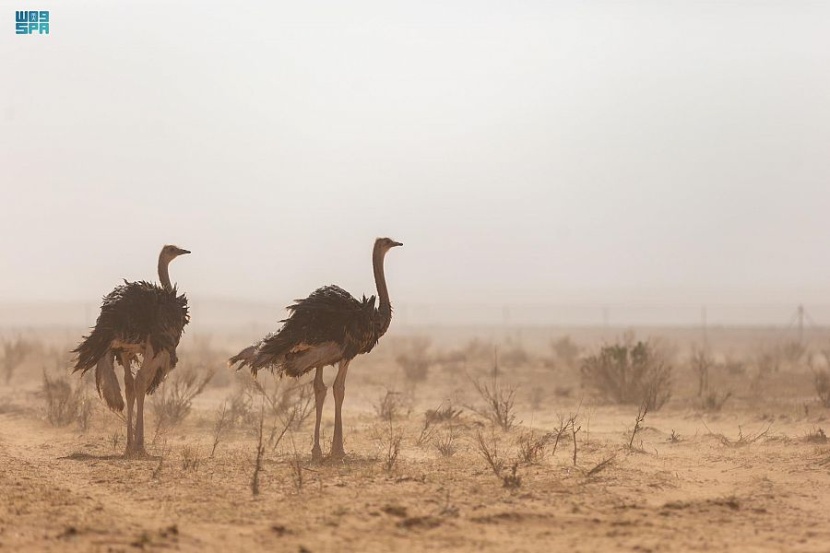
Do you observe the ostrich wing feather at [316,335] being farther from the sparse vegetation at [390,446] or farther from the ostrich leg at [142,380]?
the ostrich leg at [142,380]

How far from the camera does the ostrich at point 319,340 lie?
33.7 feet

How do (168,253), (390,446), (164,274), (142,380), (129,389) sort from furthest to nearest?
(168,253) < (164,274) < (129,389) < (142,380) < (390,446)

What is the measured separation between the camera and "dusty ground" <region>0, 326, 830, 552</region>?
22.2ft

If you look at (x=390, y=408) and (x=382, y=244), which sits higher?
(x=382, y=244)

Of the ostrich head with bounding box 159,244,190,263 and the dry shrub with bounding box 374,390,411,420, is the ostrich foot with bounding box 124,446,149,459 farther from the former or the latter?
the dry shrub with bounding box 374,390,411,420

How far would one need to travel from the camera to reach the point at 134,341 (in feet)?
34.8

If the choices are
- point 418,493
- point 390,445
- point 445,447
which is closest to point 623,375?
point 445,447

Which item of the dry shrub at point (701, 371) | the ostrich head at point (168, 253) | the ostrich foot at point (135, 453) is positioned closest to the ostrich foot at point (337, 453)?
the ostrich foot at point (135, 453)

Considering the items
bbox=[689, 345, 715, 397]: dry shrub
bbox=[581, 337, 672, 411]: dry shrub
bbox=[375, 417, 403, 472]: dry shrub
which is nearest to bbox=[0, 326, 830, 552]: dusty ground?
bbox=[375, 417, 403, 472]: dry shrub

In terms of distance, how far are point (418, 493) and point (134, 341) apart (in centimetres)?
408

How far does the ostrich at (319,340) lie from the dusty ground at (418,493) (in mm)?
761

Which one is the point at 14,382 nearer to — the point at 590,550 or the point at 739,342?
the point at 590,550

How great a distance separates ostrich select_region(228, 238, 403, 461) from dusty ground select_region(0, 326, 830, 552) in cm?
76

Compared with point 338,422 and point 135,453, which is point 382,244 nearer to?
point 338,422
